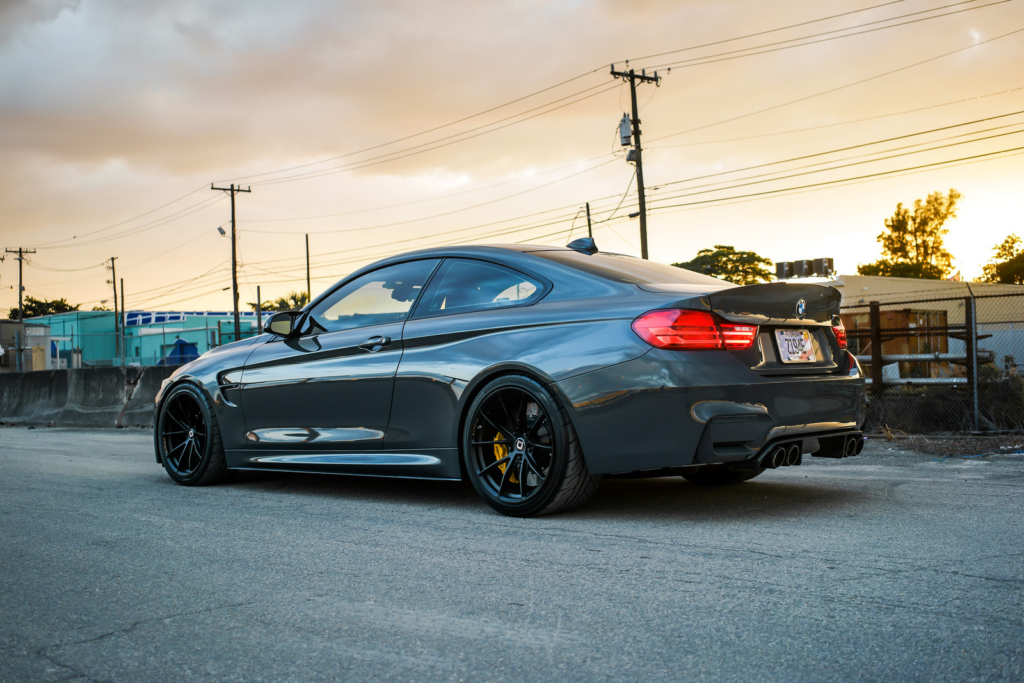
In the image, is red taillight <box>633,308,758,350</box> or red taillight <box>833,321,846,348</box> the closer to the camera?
red taillight <box>633,308,758,350</box>

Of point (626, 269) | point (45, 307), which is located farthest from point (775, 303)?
point (45, 307)

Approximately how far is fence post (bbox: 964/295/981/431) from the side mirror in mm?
7393

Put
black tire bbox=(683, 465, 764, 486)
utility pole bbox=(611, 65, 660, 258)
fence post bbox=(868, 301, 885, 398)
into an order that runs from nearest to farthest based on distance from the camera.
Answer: black tire bbox=(683, 465, 764, 486), fence post bbox=(868, 301, 885, 398), utility pole bbox=(611, 65, 660, 258)

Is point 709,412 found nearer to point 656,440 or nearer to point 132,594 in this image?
point 656,440

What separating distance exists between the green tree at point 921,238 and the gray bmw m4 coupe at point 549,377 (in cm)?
8929

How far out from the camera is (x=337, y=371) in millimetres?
5266

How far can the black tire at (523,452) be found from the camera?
4.23 m

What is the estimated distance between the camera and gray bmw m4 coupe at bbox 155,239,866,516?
403cm

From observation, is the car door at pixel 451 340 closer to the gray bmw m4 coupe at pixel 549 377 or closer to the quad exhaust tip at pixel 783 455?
the gray bmw m4 coupe at pixel 549 377

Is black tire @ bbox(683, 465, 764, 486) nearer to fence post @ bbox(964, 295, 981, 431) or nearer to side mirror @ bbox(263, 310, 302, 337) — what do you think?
side mirror @ bbox(263, 310, 302, 337)

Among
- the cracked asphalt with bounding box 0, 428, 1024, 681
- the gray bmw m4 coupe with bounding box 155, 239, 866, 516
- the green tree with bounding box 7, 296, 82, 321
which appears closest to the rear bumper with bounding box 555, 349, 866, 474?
the gray bmw m4 coupe with bounding box 155, 239, 866, 516

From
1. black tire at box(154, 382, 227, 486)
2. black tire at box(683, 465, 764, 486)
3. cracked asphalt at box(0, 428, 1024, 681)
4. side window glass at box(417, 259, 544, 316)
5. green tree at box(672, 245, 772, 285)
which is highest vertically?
green tree at box(672, 245, 772, 285)

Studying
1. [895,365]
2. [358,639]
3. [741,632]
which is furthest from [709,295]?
[895,365]

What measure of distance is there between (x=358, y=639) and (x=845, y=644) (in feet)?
4.50
